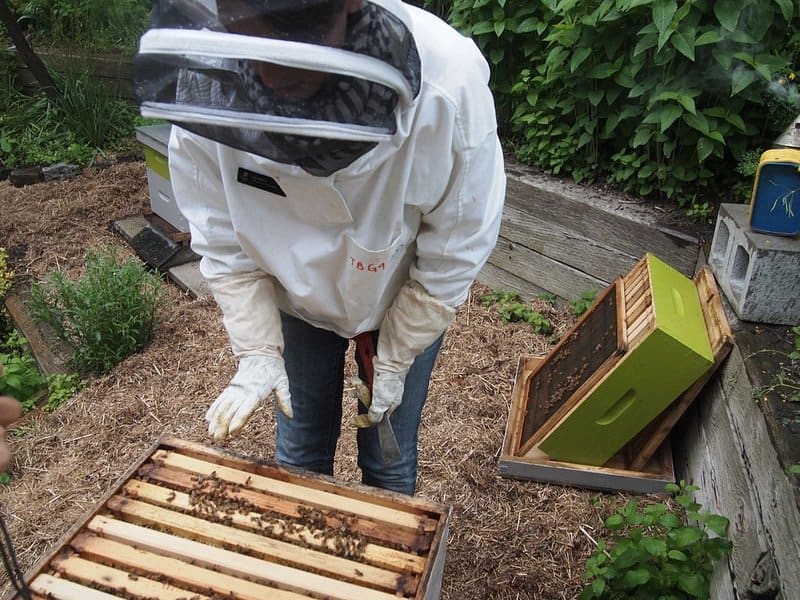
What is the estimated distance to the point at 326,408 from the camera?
6.32ft

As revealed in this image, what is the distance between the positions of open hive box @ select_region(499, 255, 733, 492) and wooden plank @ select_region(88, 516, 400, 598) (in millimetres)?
1320

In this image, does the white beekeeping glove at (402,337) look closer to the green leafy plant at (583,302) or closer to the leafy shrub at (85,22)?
the green leafy plant at (583,302)

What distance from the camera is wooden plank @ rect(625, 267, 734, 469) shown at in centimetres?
229

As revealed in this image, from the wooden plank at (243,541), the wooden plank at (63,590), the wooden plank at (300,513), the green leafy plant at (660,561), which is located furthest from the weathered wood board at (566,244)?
the wooden plank at (63,590)

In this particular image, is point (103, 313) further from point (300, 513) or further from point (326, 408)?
point (300, 513)

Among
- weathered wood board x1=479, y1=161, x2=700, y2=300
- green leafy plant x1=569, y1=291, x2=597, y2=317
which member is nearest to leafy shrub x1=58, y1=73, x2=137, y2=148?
weathered wood board x1=479, y1=161, x2=700, y2=300

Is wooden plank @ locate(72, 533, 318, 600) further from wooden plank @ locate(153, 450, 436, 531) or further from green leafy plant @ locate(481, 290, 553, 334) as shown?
green leafy plant @ locate(481, 290, 553, 334)

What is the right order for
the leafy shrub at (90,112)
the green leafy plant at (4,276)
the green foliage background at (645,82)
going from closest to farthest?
1. the green foliage background at (645,82)
2. the green leafy plant at (4,276)
3. the leafy shrub at (90,112)

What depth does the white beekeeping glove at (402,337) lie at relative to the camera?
1651 millimetres

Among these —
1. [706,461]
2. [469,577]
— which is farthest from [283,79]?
[706,461]

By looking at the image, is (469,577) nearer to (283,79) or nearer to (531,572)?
(531,572)

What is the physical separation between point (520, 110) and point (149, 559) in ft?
9.76

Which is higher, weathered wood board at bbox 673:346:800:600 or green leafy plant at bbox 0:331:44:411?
weathered wood board at bbox 673:346:800:600

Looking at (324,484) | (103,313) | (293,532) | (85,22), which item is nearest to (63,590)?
(293,532)
